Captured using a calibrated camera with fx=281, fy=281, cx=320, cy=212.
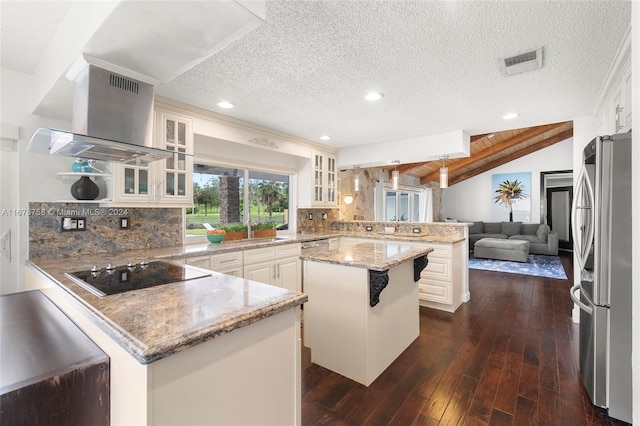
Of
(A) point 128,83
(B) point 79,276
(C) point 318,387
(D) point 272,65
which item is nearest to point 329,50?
(D) point 272,65

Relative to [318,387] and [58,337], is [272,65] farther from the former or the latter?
[318,387]

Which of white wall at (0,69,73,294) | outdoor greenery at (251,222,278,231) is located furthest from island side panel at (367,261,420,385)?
white wall at (0,69,73,294)

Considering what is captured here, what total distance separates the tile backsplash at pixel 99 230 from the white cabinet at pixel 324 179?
2283 mm

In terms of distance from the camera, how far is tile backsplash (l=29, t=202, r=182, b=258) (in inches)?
92.1

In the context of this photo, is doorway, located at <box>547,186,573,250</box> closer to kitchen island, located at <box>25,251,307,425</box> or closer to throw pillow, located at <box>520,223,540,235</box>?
throw pillow, located at <box>520,223,540,235</box>

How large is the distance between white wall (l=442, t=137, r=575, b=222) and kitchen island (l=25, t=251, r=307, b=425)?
1064 cm

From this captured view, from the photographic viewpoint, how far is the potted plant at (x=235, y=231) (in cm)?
375

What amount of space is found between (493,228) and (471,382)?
842 cm

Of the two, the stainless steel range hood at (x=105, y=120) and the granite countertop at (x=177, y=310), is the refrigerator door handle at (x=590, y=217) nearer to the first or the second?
the granite countertop at (x=177, y=310)

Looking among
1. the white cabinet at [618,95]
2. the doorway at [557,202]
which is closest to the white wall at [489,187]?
the doorway at [557,202]

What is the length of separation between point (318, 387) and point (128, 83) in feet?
7.67

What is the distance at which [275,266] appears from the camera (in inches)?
139

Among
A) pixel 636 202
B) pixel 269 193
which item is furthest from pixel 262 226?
pixel 636 202

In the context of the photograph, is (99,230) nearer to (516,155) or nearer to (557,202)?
(516,155)
